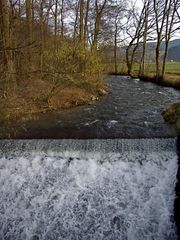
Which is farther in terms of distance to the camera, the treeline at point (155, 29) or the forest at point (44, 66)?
the treeline at point (155, 29)

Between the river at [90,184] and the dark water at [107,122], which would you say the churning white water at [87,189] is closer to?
the river at [90,184]

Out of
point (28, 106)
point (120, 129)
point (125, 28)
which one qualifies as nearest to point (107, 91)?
point (28, 106)

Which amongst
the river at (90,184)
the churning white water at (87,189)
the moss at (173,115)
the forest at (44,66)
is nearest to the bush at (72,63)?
the forest at (44,66)

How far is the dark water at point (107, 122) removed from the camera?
8.69 m

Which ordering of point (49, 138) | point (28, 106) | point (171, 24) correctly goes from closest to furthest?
point (49, 138) → point (28, 106) → point (171, 24)

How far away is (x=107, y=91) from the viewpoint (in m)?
16.2

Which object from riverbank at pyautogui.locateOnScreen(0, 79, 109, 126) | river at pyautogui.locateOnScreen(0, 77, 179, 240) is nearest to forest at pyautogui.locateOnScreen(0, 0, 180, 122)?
riverbank at pyautogui.locateOnScreen(0, 79, 109, 126)

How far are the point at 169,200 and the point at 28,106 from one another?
7.32 m

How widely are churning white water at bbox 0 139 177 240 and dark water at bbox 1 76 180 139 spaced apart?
820mm

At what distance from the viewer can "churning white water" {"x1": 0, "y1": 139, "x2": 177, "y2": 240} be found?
212 inches

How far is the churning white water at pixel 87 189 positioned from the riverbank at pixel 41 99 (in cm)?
257

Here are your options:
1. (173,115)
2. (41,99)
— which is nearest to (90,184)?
(173,115)

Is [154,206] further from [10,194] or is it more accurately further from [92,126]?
[92,126]

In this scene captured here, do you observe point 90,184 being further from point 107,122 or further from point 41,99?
point 41,99
